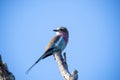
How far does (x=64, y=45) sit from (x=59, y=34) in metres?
0.40

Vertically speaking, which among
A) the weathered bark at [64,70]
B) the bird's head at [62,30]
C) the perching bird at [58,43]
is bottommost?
the weathered bark at [64,70]

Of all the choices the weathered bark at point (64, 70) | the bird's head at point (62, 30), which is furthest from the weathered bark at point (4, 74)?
the bird's head at point (62, 30)

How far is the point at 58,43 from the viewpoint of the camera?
7062 millimetres

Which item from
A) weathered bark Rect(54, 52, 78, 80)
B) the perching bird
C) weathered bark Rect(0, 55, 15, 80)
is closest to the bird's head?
the perching bird

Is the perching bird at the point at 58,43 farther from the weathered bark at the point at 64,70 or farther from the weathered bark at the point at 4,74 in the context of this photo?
the weathered bark at the point at 4,74

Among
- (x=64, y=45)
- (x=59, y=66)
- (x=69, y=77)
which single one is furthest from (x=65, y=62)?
(x=64, y=45)

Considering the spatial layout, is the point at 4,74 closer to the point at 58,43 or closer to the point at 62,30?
the point at 58,43

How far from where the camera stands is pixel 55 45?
6.98m

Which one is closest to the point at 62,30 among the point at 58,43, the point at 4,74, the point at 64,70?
the point at 58,43

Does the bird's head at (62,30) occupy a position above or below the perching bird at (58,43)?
above

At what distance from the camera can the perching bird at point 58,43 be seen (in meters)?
6.69

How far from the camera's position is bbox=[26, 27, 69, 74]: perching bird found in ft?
21.9

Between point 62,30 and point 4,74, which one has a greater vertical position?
point 62,30

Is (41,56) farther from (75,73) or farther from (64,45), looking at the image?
(75,73)
